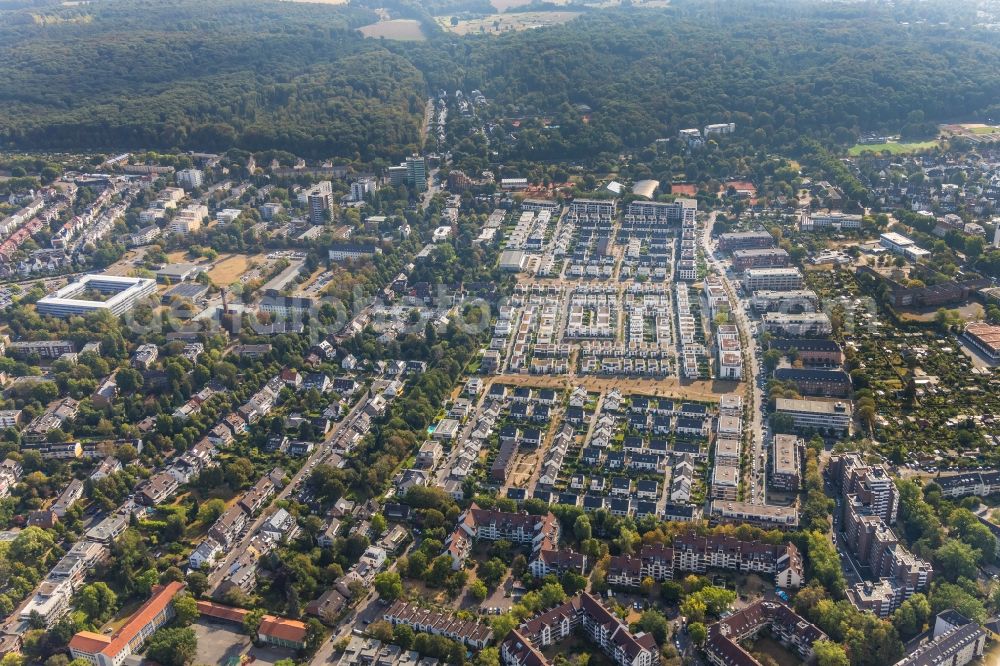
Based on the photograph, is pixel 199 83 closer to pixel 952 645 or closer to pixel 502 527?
pixel 502 527

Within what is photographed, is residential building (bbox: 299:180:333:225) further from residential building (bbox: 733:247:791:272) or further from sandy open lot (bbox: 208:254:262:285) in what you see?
residential building (bbox: 733:247:791:272)

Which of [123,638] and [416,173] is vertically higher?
[416,173]

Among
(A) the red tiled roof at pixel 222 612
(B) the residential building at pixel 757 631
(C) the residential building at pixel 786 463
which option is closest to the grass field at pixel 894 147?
(C) the residential building at pixel 786 463

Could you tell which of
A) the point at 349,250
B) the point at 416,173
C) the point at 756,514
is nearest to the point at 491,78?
the point at 416,173

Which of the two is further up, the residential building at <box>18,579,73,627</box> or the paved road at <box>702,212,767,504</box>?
the paved road at <box>702,212,767,504</box>

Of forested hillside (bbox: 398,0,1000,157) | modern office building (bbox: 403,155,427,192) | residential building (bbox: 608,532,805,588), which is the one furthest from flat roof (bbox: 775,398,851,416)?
forested hillside (bbox: 398,0,1000,157)

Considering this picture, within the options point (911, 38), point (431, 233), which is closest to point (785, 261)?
point (431, 233)
